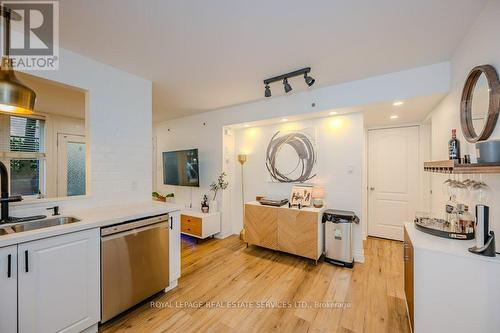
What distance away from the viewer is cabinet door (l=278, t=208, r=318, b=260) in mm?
2803

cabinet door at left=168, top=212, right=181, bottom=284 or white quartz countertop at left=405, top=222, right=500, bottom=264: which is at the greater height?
white quartz countertop at left=405, top=222, right=500, bottom=264

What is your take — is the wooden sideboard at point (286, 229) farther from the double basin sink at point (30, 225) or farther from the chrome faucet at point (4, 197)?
the chrome faucet at point (4, 197)

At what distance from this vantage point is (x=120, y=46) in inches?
75.9

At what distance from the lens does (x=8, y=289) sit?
126cm

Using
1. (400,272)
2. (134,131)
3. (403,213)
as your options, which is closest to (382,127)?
(403,213)

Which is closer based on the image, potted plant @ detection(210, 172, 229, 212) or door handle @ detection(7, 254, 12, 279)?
door handle @ detection(7, 254, 12, 279)

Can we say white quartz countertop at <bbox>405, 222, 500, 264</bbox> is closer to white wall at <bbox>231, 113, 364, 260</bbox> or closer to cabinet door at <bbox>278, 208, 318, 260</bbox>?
cabinet door at <bbox>278, 208, 318, 260</bbox>

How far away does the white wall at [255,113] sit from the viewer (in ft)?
7.72

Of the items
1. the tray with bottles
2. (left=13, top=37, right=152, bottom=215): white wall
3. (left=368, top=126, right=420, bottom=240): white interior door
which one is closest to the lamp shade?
(left=13, top=37, right=152, bottom=215): white wall

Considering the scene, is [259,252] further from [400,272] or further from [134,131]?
[134,131]

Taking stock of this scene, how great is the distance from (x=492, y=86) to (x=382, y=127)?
2.54m

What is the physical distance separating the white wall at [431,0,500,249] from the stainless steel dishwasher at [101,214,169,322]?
275 cm

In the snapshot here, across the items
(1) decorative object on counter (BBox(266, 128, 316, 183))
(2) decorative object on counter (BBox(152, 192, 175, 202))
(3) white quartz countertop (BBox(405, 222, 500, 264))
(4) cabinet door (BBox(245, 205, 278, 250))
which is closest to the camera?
(3) white quartz countertop (BBox(405, 222, 500, 264))

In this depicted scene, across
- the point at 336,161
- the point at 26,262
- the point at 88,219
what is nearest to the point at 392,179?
the point at 336,161
